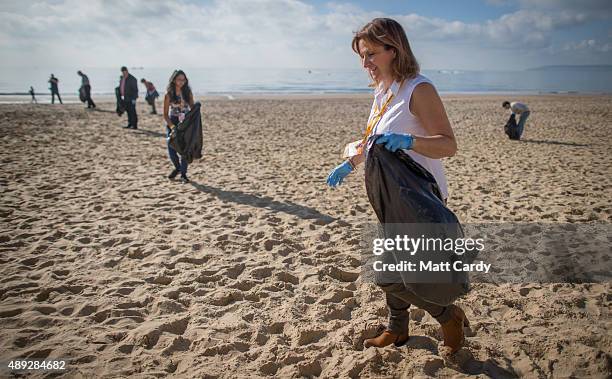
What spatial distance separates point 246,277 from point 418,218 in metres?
2.12

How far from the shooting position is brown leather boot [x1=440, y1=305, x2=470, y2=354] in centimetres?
204

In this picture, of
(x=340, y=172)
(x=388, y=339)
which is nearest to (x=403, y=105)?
(x=340, y=172)

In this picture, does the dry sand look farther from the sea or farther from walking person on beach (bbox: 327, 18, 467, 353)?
the sea

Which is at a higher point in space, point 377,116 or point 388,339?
point 377,116

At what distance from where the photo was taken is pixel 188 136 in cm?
591

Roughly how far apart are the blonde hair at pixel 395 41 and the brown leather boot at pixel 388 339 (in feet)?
5.34

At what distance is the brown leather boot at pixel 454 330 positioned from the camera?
204 cm

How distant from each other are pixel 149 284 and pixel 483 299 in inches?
117

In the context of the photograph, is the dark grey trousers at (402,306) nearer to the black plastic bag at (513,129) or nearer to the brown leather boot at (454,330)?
the brown leather boot at (454,330)

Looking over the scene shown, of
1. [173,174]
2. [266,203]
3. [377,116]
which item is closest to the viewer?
[377,116]

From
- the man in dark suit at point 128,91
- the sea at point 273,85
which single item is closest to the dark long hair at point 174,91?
the man in dark suit at point 128,91

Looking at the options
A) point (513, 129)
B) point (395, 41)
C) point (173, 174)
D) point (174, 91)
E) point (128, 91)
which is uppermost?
point (128, 91)

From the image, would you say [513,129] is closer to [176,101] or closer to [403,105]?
[176,101]

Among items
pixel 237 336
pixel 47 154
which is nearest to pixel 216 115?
pixel 47 154
